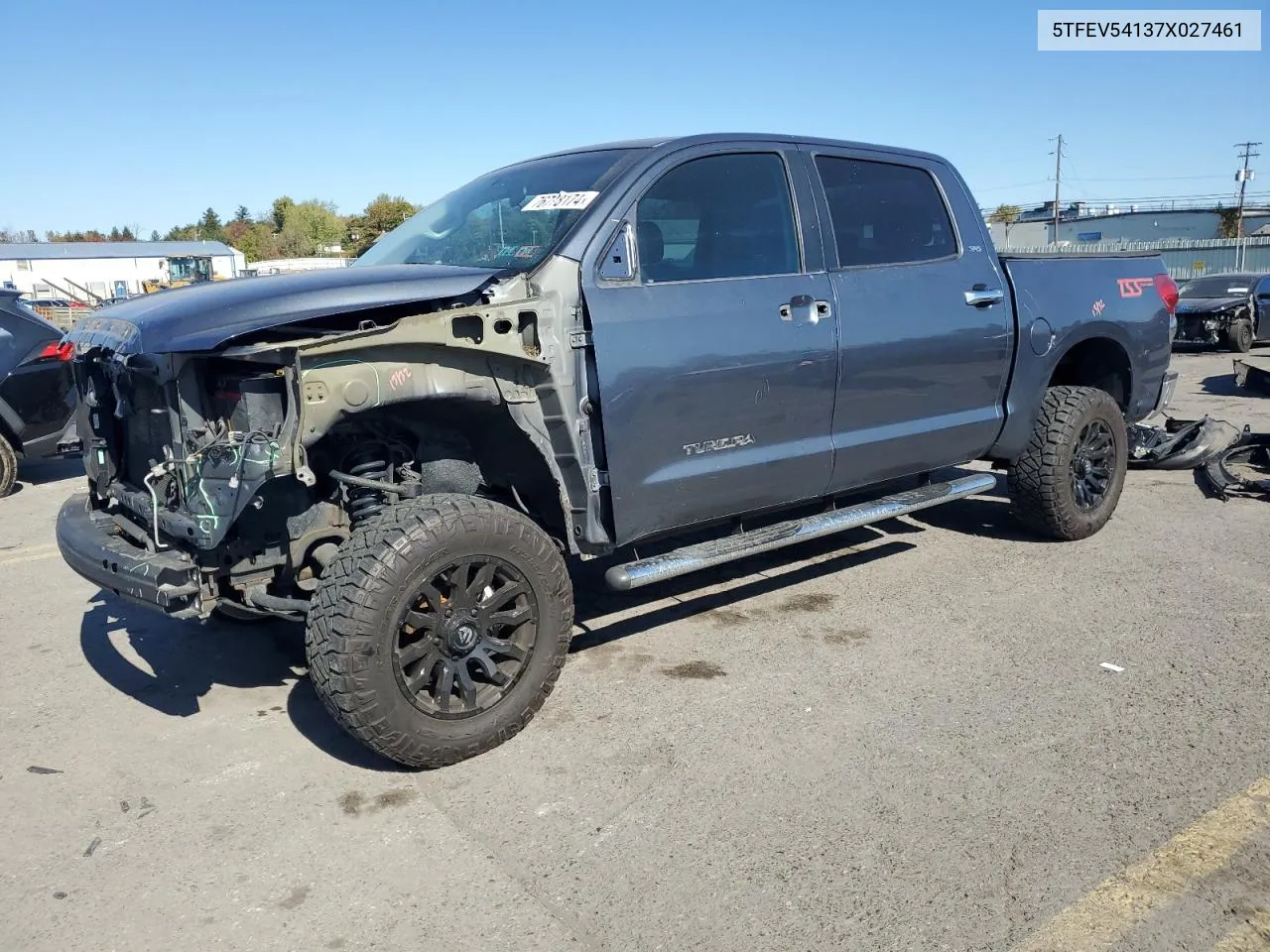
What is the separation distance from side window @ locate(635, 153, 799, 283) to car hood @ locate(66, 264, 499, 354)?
68 centimetres

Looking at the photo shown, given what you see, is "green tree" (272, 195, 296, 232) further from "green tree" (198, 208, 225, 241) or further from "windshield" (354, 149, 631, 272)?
"windshield" (354, 149, 631, 272)

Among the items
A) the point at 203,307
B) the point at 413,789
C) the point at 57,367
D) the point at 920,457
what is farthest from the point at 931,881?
the point at 57,367

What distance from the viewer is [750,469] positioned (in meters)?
4.16

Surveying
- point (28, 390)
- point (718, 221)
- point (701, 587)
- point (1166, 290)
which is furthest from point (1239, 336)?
point (28, 390)

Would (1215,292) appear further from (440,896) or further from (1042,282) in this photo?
(440,896)

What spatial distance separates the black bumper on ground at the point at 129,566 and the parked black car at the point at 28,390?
4720 mm

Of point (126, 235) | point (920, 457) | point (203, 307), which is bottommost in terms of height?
point (920, 457)

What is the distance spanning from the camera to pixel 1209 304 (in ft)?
53.8

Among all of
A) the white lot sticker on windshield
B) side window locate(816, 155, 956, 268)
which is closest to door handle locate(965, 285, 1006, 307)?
side window locate(816, 155, 956, 268)

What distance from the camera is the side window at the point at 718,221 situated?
12.9 ft

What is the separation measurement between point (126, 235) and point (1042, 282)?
148404 mm

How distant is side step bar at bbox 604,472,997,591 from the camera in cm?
387

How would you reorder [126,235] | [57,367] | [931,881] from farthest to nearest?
1. [126,235]
2. [57,367]
3. [931,881]

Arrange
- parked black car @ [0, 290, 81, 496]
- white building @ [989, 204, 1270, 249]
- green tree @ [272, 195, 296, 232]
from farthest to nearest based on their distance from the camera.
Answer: green tree @ [272, 195, 296, 232] → white building @ [989, 204, 1270, 249] → parked black car @ [0, 290, 81, 496]
